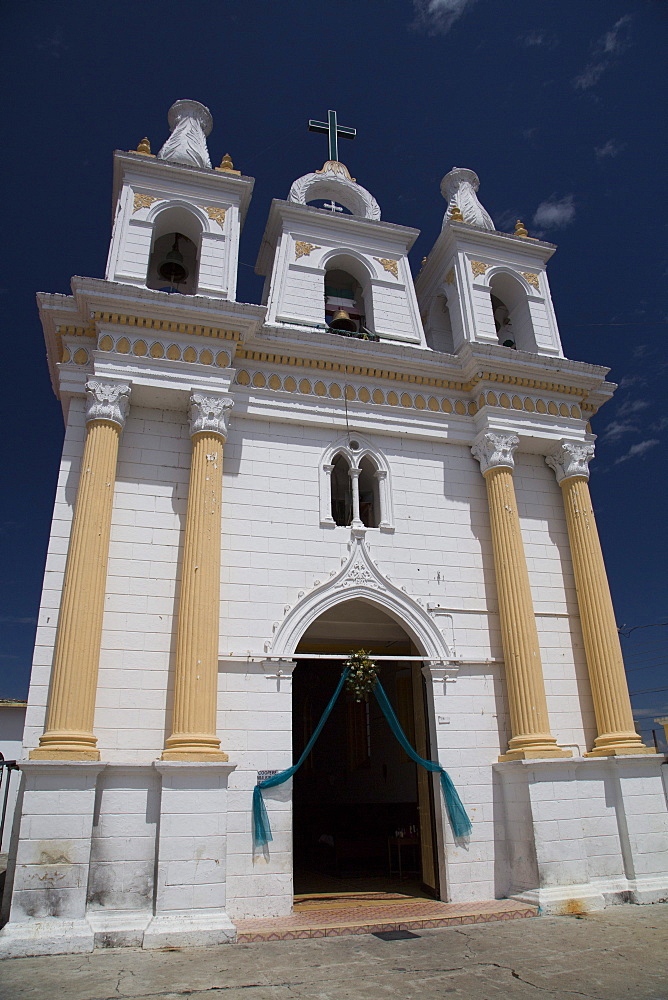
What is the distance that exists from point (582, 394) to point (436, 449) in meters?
3.53

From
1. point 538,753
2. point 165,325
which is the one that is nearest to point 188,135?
point 165,325

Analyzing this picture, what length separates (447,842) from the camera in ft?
36.2

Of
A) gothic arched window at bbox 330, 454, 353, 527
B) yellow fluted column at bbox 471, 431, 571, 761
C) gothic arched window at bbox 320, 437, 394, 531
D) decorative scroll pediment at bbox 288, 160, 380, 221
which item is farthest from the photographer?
decorative scroll pediment at bbox 288, 160, 380, 221

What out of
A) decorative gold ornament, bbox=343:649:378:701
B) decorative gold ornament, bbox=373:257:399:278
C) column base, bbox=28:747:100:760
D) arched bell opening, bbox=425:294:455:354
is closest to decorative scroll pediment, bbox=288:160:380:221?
decorative gold ornament, bbox=373:257:399:278

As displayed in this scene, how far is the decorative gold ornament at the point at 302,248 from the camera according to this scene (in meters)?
15.0

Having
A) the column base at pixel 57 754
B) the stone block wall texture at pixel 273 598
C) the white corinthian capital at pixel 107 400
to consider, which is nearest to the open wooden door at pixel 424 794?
the stone block wall texture at pixel 273 598

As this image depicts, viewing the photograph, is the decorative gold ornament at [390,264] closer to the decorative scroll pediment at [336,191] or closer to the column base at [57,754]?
the decorative scroll pediment at [336,191]

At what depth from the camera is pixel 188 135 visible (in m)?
15.6

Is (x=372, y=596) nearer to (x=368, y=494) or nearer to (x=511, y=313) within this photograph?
(x=368, y=494)

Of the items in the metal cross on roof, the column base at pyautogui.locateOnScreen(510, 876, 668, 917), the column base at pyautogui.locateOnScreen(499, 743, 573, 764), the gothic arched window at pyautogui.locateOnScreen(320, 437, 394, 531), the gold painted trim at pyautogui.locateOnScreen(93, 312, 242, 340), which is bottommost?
the column base at pyautogui.locateOnScreen(510, 876, 668, 917)

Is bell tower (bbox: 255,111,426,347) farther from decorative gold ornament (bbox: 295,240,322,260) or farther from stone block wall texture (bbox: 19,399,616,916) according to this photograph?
stone block wall texture (bbox: 19,399,616,916)

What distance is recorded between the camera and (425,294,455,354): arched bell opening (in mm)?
16859

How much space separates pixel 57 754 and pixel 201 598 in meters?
2.93

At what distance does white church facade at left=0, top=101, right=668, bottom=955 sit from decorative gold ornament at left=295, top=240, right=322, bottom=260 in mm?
49
